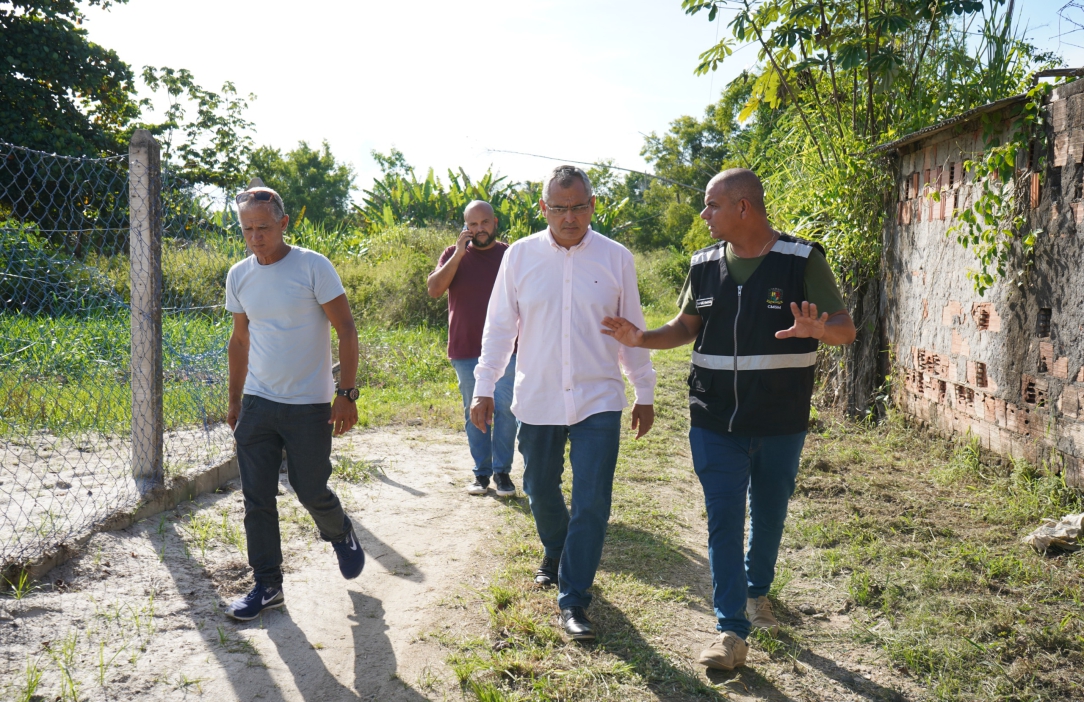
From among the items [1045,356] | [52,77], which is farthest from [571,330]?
[52,77]

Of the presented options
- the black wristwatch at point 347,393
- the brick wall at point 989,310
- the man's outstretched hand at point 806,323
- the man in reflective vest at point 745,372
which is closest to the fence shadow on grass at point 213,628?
the black wristwatch at point 347,393

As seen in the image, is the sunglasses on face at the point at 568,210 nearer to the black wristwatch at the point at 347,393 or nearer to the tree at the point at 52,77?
the black wristwatch at the point at 347,393

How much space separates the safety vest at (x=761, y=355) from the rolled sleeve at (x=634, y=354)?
36 centimetres

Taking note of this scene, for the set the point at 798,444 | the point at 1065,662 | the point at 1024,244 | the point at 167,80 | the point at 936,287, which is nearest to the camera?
the point at 1065,662

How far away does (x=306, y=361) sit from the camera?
3.87 meters

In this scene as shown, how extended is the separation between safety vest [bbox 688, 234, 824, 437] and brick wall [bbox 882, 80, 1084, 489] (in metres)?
2.51

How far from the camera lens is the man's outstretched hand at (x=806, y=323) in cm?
322

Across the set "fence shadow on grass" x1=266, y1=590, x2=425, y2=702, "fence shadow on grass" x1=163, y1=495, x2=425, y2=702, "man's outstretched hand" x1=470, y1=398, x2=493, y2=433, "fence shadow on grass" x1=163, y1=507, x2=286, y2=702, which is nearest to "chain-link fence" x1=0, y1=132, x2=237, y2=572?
"fence shadow on grass" x1=163, y1=507, x2=286, y2=702

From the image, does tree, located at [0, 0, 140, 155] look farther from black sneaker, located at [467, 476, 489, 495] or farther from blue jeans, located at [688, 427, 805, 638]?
blue jeans, located at [688, 427, 805, 638]

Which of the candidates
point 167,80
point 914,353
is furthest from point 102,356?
point 167,80

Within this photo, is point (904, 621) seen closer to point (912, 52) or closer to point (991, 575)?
point (991, 575)

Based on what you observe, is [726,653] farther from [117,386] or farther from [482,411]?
[117,386]

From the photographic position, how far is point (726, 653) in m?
3.29

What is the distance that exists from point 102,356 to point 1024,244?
751cm
